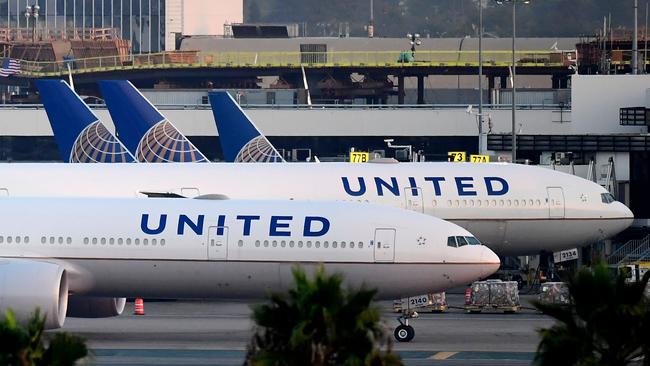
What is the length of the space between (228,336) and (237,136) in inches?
959

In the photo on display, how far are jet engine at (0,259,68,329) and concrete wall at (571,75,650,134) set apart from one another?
38078mm

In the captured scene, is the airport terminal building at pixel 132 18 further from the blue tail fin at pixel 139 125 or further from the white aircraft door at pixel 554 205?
the white aircraft door at pixel 554 205

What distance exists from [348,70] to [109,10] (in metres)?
35.0

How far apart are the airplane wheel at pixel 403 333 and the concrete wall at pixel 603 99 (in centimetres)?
3316

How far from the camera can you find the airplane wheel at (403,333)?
36969mm

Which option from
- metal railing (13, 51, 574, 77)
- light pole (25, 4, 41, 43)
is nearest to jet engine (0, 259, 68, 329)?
metal railing (13, 51, 574, 77)

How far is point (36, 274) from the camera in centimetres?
3509

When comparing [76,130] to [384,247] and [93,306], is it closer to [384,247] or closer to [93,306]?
[93,306]

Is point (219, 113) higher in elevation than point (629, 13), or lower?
lower

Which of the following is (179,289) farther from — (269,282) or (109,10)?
(109,10)

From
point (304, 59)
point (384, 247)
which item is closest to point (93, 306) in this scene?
point (384, 247)

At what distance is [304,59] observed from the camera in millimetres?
110938

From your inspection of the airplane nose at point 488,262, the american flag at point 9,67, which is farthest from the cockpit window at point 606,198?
the american flag at point 9,67

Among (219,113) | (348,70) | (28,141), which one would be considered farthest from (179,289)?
(348,70)
